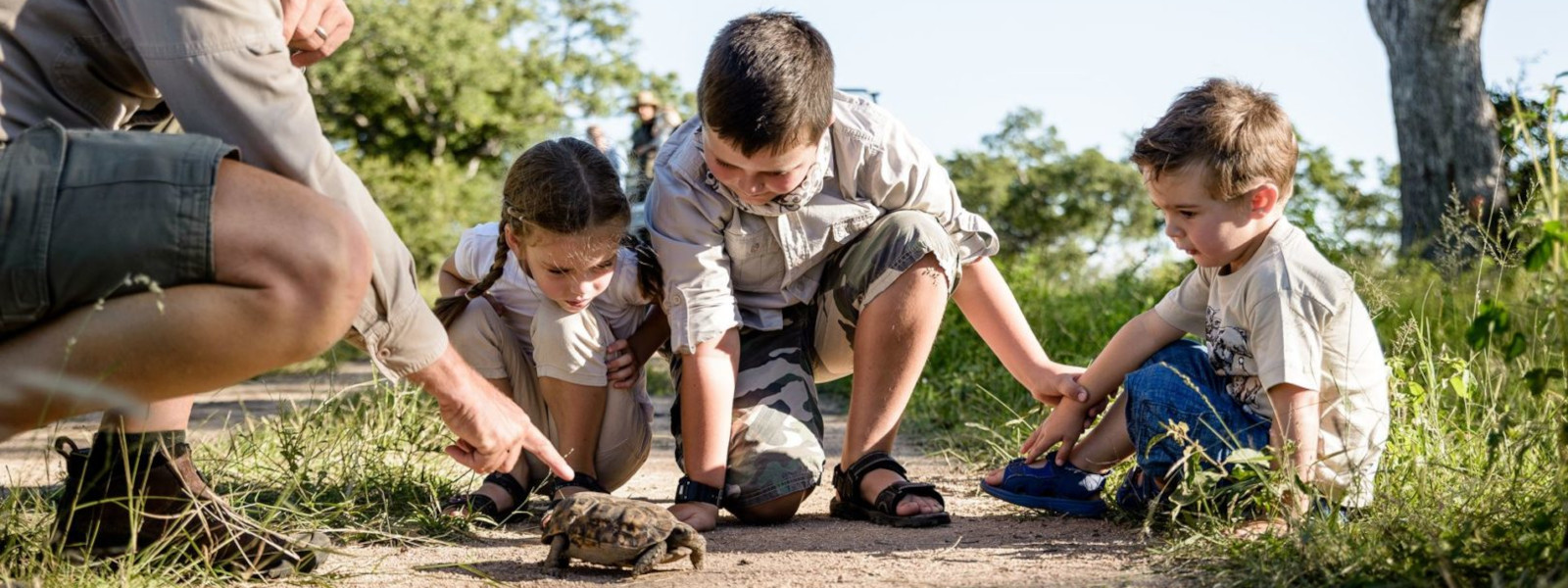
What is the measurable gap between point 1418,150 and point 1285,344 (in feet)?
21.7

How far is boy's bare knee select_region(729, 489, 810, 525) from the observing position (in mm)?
3375

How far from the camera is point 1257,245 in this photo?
296cm

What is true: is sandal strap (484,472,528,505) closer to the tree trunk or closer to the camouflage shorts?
the camouflage shorts

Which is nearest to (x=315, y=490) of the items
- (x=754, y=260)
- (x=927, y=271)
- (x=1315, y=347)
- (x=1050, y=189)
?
(x=754, y=260)

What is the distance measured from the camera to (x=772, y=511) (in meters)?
3.39

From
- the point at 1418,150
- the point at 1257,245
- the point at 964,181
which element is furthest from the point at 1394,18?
the point at 964,181

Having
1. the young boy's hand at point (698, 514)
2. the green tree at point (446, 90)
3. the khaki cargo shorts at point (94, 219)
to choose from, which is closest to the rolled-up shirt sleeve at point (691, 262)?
the young boy's hand at point (698, 514)

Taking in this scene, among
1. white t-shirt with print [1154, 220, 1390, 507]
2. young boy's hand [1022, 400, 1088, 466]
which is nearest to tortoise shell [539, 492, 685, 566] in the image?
young boy's hand [1022, 400, 1088, 466]

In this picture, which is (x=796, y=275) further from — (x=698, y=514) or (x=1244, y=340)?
(x=1244, y=340)

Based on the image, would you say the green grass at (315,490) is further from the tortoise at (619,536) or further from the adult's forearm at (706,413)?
the adult's forearm at (706,413)

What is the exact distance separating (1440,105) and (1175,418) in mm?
6460

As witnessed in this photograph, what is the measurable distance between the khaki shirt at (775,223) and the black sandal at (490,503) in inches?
21.3

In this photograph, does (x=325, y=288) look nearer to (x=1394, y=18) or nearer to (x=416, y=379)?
(x=416, y=379)

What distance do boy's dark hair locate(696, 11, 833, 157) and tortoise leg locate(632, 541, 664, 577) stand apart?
932 millimetres
